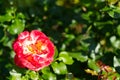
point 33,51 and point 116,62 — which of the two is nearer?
point 33,51

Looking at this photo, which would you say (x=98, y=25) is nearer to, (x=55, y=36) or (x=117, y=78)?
(x=55, y=36)

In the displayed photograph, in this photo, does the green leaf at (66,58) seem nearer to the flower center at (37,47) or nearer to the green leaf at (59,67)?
the green leaf at (59,67)

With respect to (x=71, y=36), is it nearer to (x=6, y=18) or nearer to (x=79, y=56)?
(x=79, y=56)

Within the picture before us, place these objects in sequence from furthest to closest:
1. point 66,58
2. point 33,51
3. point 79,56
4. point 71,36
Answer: point 71,36 < point 79,56 < point 66,58 < point 33,51

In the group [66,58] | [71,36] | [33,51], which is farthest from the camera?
[71,36]

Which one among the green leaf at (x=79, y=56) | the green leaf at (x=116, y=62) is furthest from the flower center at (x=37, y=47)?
the green leaf at (x=116, y=62)

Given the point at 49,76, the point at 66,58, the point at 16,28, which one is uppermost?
the point at 16,28

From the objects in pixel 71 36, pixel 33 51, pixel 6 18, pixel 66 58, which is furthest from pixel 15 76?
pixel 71 36
